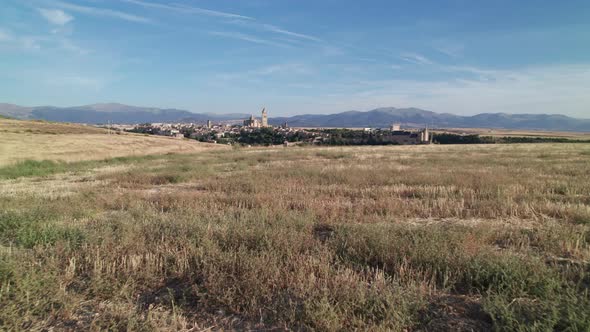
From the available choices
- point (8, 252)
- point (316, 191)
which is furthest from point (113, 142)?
point (8, 252)

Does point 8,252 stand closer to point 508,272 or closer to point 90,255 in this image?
point 90,255

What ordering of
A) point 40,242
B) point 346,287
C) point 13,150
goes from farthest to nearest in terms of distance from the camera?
point 13,150 < point 40,242 < point 346,287

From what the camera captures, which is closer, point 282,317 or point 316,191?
point 282,317

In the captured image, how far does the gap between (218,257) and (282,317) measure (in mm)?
1473

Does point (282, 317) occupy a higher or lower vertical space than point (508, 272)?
lower

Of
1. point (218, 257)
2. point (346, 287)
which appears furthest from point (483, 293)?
point (218, 257)

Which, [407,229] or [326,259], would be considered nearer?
[326,259]

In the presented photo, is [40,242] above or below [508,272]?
below

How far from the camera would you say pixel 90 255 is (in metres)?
4.48

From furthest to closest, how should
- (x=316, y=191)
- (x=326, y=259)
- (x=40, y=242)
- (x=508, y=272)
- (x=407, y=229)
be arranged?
(x=316, y=191) → (x=407, y=229) → (x=40, y=242) → (x=326, y=259) → (x=508, y=272)

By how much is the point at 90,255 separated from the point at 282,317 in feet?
10.3

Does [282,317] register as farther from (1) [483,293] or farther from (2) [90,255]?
A: (2) [90,255]

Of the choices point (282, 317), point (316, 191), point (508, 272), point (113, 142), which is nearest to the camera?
point (282, 317)

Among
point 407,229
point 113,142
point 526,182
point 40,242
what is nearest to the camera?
point 40,242
